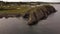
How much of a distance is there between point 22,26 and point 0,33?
480 mm

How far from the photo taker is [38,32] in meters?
2.34

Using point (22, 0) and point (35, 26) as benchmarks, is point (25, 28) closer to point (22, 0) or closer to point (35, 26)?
point (35, 26)

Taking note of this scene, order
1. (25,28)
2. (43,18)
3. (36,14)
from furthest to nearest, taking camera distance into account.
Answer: (43,18) < (36,14) < (25,28)

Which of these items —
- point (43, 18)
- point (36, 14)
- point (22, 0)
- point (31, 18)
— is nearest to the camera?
point (31, 18)

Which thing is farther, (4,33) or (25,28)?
(25,28)

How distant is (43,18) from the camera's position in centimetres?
322

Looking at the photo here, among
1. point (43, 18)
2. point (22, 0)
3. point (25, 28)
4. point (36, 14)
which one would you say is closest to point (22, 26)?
point (25, 28)

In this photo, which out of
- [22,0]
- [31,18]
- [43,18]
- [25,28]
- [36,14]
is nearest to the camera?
[25,28]

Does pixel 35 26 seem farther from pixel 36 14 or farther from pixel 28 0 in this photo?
pixel 28 0

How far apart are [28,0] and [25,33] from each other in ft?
14.3

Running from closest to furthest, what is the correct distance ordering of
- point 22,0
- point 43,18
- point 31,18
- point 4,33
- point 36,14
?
1. point 4,33
2. point 31,18
3. point 36,14
4. point 43,18
5. point 22,0

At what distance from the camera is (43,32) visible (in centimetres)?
232

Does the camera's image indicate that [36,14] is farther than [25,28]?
Yes

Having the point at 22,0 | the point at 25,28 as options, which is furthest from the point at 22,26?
the point at 22,0
